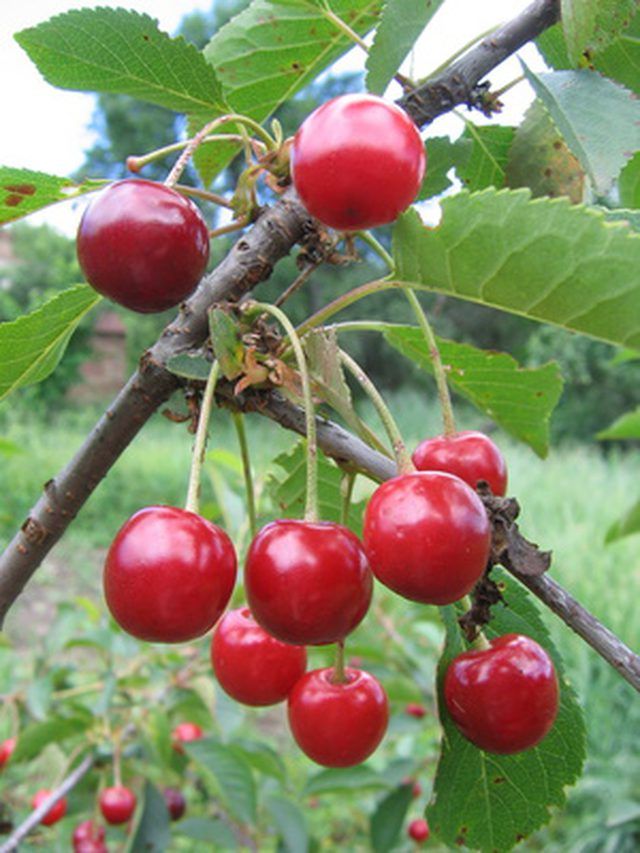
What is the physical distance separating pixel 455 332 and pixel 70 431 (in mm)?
8818

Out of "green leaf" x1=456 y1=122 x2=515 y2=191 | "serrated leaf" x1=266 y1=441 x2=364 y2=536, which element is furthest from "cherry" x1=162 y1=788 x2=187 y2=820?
"green leaf" x1=456 y1=122 x2=515 y2=191

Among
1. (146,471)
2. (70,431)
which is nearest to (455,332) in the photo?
(70,431)

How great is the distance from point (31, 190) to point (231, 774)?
51.4 inches

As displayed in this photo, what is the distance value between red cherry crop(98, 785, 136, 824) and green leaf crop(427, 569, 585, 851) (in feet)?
3.47

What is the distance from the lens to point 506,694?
0.68 m

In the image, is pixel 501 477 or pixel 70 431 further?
pixel 70 431

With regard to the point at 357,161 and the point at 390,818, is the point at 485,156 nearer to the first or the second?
the point at 357,161

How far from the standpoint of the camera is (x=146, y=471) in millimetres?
9641

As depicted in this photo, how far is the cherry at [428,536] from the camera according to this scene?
60 centimetres

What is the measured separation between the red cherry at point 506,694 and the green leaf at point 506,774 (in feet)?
0.28

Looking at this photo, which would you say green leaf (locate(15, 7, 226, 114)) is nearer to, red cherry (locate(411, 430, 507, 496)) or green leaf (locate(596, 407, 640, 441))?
red cherry (locate(411, 430, 507, 496))

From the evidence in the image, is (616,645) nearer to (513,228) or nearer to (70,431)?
(513,228)

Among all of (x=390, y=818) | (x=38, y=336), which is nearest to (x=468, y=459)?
(x=38, y=336)

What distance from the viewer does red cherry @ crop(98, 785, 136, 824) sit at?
170 centimetres
